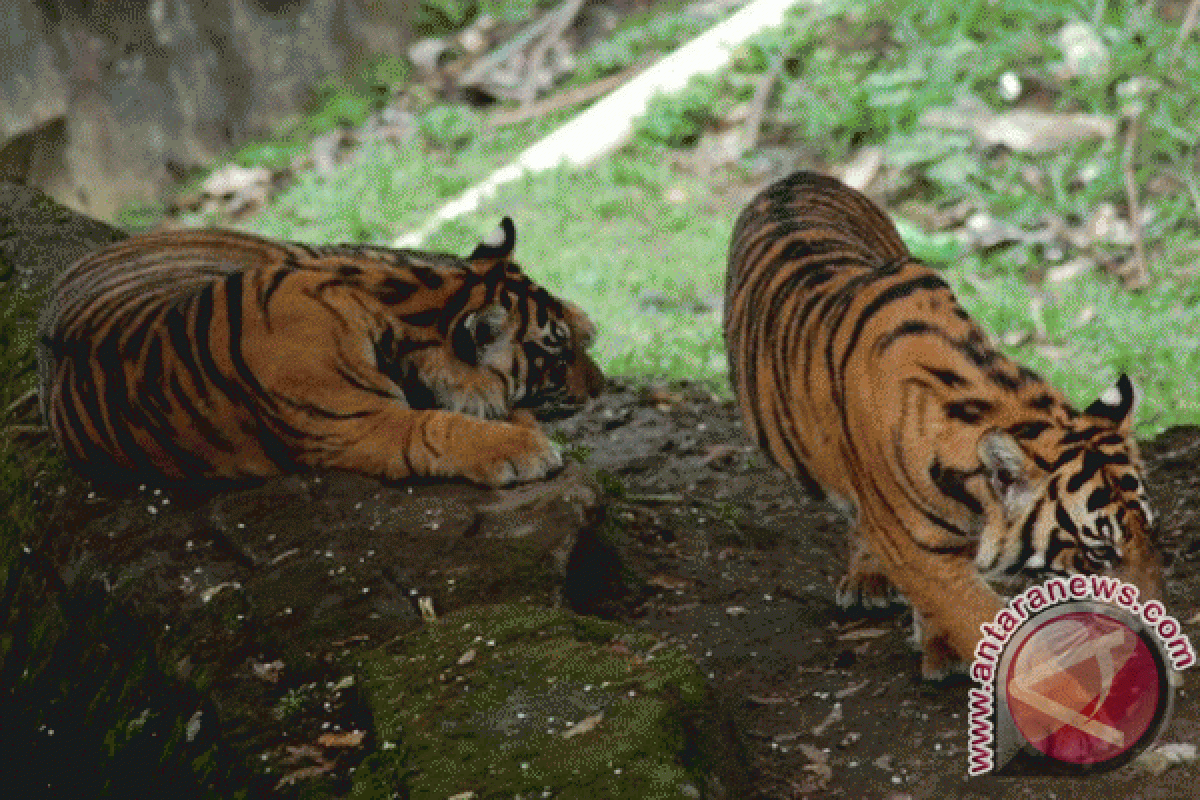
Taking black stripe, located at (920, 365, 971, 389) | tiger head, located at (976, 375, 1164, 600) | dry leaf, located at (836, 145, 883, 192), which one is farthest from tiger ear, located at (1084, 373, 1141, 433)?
dry leaf, located at (836, 145, 883, 192)

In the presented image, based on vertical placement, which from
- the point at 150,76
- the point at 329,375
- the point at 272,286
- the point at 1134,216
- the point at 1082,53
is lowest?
the point at 1134,216

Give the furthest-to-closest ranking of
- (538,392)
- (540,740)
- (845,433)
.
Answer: (538,392) < (845,433) < (540,740)

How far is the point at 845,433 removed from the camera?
3.80m

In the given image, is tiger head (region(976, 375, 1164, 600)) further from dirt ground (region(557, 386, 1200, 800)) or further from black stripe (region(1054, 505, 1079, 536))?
dirt ground (region(557, 386, 1200, 800))

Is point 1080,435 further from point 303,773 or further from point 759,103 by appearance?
point 759,103

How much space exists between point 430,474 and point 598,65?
21.0 feet

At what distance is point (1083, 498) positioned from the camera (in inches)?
128

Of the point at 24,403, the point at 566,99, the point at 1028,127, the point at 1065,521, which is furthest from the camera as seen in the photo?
the point at 566,99

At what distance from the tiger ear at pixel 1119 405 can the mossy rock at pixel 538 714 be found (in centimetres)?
92

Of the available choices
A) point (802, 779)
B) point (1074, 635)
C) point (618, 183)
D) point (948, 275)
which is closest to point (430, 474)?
point (802, 779)

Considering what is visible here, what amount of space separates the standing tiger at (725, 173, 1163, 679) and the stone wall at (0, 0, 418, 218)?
6.62m

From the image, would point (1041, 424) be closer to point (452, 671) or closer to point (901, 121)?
point (452, 671)

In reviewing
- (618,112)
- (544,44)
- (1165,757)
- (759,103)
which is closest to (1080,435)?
(1165,757)

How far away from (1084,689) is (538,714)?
1.02 metres
